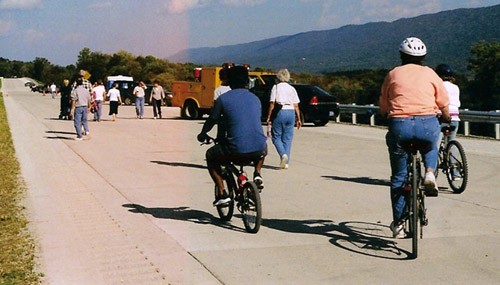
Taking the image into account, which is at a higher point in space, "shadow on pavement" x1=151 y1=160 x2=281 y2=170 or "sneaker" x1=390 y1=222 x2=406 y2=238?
"sneaker" x1=390 y1=222 x2=406 y2=238

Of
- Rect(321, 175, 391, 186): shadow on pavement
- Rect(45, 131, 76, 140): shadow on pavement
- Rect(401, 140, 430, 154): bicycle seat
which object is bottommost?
Rect(45, 131, 76, 140): shadow on pavement

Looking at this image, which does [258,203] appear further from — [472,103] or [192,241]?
[472,103]

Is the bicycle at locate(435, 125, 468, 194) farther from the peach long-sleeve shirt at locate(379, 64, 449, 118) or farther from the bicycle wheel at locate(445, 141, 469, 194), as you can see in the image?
the peach long-sleeve shirt at locate(379, 64, 449, 118)

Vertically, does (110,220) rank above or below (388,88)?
below

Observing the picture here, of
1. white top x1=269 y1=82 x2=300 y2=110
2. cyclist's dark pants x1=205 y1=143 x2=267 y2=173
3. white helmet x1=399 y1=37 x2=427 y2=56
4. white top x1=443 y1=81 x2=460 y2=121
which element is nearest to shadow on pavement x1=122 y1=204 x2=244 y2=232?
cyclist's dark pants x1=205 y1=143 x2=267 y2=173

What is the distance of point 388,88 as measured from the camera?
7312 millimetres

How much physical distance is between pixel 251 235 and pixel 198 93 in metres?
25.7

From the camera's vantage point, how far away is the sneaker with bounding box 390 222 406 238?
295 inches

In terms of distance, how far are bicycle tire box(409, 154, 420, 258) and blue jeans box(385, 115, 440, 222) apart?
0.17 m

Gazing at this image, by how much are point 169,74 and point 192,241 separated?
74390 mm

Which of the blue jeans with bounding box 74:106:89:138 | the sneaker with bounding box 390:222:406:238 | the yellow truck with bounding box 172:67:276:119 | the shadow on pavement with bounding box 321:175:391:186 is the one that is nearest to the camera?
the sneaker with bounding box 390:222:406:238

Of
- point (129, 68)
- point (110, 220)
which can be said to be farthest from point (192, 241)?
point (129, 68)

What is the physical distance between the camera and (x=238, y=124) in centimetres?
816

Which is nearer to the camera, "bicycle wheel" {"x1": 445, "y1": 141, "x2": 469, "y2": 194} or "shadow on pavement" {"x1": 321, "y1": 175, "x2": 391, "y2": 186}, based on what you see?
"bicycle wheel" {"x1": 445, "y1": 141, "x2": 469, "y2": 194}
